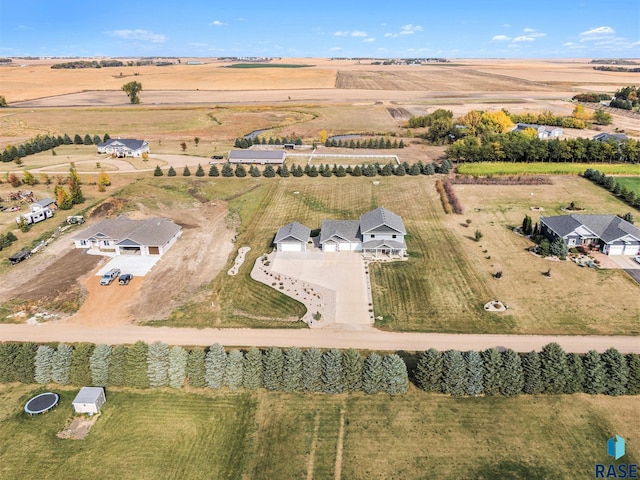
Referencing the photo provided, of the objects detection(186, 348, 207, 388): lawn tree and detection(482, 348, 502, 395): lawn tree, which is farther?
detection(186, 348, 207, 388): lawn tree

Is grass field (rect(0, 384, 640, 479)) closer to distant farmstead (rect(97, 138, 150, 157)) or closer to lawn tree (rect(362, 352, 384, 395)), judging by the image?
lawn tree (rect(362, 352, 384, 395))

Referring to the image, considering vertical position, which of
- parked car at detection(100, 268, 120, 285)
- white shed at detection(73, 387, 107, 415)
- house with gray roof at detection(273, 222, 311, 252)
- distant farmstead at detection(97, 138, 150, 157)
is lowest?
white shed at detection(73, 387, 107, 415)

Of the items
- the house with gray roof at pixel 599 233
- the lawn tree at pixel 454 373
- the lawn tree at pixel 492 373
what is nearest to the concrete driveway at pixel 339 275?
the lawn tree at pixel 454 373

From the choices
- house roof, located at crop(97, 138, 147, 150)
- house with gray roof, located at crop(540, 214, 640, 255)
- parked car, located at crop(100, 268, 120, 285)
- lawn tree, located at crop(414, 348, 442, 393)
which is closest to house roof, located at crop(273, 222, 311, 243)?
parked car, located at crop(100, 268, 120, 285)

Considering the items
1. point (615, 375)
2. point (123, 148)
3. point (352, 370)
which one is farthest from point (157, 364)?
point (123, 148)

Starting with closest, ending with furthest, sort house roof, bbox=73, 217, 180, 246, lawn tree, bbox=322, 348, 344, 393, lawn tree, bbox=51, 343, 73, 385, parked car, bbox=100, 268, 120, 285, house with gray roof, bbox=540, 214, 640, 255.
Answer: lawn tree, bbox=322, 348, 344, 393 < lawn tree, bbox=51, 343, 73, 385 < parked car, bbox=100, 268, 120, 285 < house with gray roof, bbox=540, 214, 640, 255 < house roof, bbox=73, 217, 180, 246

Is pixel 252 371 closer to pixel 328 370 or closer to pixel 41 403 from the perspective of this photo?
pixel 328 370
